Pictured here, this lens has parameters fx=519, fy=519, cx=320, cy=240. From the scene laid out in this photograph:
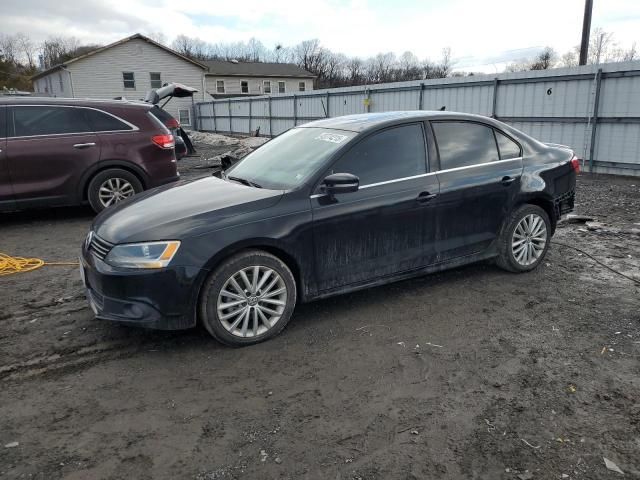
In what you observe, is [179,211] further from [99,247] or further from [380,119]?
[380,119]

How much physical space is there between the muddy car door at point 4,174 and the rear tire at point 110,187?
1011 millimetres

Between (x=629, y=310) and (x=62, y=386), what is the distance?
438 centimetres

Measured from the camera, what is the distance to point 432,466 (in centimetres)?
254

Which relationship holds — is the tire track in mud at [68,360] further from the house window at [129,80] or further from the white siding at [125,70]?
the house window at [129,80]

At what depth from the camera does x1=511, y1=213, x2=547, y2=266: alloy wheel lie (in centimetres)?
511

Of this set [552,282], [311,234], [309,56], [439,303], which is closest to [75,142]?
[311,234]

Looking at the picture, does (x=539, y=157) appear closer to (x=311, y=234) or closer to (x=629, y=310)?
(x=629, y=310)

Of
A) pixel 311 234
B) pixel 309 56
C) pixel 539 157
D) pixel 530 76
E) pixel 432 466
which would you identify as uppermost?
pixel 309 56

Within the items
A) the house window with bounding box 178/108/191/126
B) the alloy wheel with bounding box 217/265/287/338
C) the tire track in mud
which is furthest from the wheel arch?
the house window with bounding box 178/108/191/126

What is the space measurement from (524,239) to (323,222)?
2.34 meters

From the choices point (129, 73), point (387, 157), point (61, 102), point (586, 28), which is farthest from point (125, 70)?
point (387, 157)

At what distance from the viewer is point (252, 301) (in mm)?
3758

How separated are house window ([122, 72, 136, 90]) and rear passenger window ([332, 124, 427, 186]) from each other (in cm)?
4144

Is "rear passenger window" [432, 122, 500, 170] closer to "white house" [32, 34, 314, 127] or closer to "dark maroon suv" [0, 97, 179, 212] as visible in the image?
"dark maroon suv" [0, 97, 179, 212]
